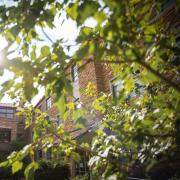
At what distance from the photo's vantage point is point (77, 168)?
786 inches

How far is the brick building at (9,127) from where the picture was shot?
126 ft

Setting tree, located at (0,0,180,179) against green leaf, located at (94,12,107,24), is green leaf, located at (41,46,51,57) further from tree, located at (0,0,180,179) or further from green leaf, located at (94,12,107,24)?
green leaf, located at (94,12,107,24)

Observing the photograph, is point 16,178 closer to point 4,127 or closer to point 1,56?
point 4,127

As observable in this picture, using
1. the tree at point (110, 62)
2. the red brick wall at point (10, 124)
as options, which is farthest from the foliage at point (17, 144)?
the tree at point (110, 62)

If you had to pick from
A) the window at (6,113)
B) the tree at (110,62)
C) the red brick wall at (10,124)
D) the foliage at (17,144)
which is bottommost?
the tree at (110,62)

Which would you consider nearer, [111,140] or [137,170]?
A: [137,170]

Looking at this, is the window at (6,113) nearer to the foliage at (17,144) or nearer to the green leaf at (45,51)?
the foliage at (17,144)

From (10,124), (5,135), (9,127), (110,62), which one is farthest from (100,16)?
(5,135)

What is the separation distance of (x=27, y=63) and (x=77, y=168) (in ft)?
62.6

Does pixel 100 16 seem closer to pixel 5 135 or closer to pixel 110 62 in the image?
pixel 110 62

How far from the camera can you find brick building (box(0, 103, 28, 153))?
38406 mm

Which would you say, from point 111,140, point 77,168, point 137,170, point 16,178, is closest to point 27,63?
point 111,140

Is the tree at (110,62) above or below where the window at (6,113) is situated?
below

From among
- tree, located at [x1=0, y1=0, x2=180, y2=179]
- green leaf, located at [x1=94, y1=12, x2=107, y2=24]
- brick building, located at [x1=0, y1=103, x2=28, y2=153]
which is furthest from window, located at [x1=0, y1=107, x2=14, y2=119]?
green leaf, located at [x1=94, y1=12, x2=107, y2=24]
